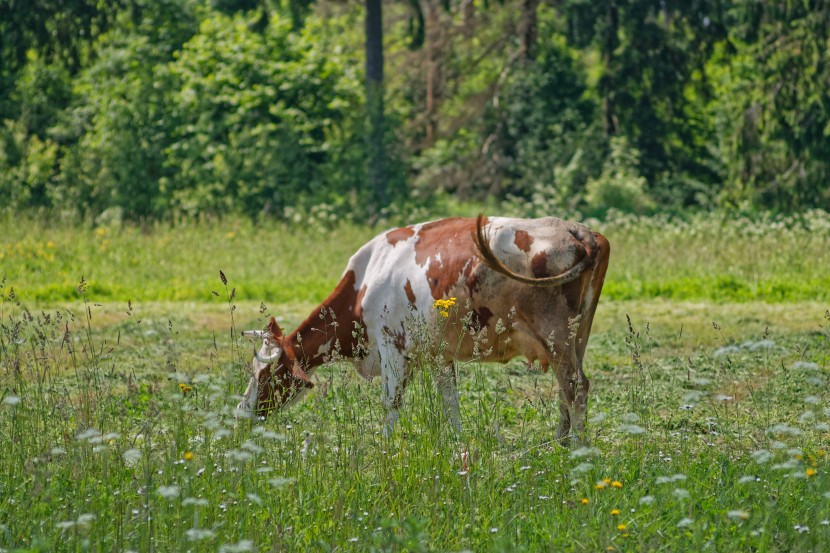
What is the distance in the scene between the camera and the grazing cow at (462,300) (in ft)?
22.1

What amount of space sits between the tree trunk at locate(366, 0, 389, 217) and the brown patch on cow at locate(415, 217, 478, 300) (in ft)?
55.6

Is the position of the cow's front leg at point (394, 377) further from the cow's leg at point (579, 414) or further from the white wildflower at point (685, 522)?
the white wildflower at point (685, 522)

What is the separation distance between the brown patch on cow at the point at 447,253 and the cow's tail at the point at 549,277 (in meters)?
0.24

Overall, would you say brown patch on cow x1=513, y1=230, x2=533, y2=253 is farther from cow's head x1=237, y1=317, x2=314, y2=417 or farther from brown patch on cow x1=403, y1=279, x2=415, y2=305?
cow's head x1=237, y1=317, x2=314, y2=417

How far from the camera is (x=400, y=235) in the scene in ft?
25.0

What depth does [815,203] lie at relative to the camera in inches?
905

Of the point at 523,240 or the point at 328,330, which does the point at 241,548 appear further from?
the point at 328,330

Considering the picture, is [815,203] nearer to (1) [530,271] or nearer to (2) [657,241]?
(2) [657,241]

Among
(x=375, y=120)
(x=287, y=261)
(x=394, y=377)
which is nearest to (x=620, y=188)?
(x=375, y=120)

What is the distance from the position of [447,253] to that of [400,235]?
0.47 meters

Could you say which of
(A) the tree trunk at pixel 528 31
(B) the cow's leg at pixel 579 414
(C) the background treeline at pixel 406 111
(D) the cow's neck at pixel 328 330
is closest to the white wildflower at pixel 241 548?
(B) the cow's leg at pixel 579 414

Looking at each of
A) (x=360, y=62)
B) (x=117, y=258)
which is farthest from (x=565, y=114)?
(x=117, y=258)

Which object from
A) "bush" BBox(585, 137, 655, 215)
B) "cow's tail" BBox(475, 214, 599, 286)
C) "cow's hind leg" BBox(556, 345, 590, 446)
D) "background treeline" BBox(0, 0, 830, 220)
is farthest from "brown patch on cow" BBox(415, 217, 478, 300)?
"bush" BBox(585, 137, 655, 215)

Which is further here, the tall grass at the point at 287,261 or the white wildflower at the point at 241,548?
the tall grass at the point at 287,261
